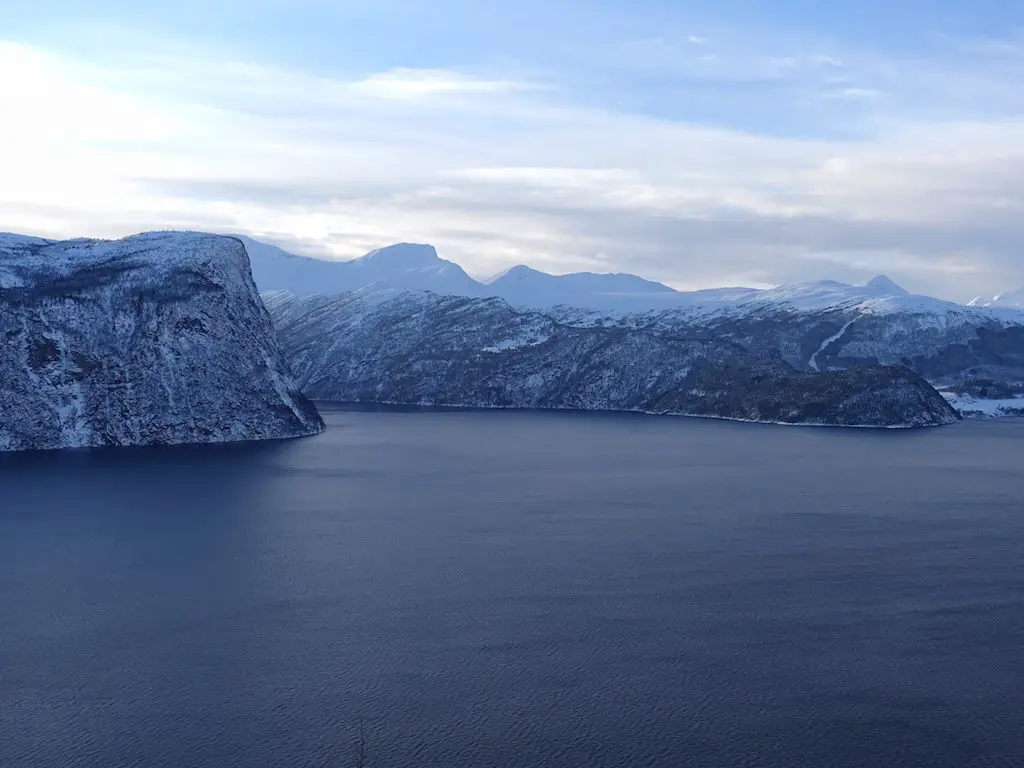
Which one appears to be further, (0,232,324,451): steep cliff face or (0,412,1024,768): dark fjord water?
(0,232,324,451): steep cliff face

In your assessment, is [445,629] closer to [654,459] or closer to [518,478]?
[518,478]

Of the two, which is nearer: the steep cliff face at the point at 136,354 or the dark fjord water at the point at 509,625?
the dark fjord water at the point at 509,625

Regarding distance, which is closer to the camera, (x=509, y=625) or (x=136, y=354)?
(x=509, y=625)

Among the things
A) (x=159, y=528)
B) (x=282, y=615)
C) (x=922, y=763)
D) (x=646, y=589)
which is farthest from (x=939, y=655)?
(x=159, y=528)

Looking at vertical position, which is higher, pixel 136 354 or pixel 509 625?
pixel 136 354
